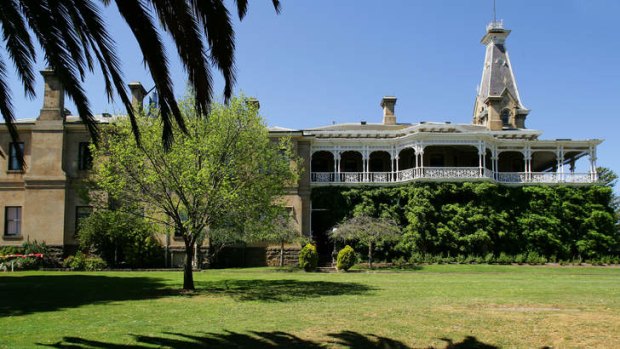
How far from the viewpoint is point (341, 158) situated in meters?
40.2

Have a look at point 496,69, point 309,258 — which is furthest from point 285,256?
point 496,69

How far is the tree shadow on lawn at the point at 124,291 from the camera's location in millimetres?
13883

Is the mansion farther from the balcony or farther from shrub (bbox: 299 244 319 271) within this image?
shrub (bbox: 299 244 319 271)

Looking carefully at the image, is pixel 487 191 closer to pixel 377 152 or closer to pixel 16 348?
pixel 377 152

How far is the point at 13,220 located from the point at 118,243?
8236 millimetres

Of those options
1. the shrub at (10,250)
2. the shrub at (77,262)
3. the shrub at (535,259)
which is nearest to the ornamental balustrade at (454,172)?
the shrub at (535,259)

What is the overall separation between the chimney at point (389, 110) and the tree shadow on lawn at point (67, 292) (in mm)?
27241

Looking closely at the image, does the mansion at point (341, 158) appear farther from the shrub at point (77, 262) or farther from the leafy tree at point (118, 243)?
the shrub at point (77, 262)

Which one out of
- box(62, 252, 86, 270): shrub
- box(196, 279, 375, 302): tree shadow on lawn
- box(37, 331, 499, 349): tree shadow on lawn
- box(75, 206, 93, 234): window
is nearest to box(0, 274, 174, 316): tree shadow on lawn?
box(196, 279, 375, 302): tree shadow on lawn

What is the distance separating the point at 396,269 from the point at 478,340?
2069cm

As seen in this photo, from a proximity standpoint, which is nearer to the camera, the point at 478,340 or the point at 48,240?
the point at 478,340

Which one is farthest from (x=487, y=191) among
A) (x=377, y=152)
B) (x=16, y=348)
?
(x=16, y=348)

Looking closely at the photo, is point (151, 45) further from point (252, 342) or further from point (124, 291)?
point (124, 291)

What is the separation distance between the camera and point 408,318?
11.1 m
